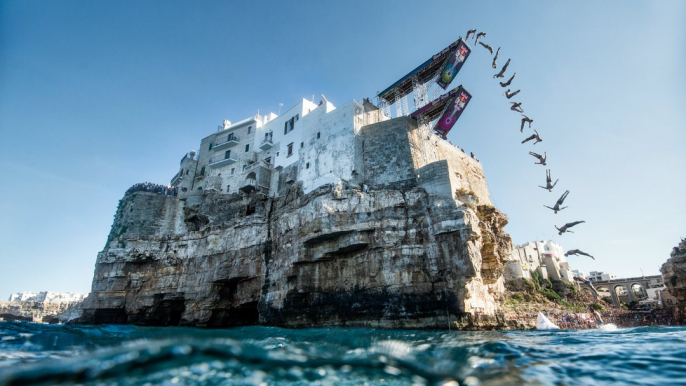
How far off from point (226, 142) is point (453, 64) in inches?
1172

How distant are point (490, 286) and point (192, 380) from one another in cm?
2243

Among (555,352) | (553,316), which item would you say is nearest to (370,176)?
(555,352)

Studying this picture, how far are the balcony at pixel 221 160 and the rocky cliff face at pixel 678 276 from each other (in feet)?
152

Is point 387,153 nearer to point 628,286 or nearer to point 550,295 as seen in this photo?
point 550,295

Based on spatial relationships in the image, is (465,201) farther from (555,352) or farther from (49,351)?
(49,351)

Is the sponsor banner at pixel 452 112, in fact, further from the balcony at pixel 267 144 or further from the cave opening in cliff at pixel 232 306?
the cave opening in cliff at pixel 232 306

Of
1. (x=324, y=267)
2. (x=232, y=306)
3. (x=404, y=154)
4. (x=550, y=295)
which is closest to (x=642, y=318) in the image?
(x=550, y=295)

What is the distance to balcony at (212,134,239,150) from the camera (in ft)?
144

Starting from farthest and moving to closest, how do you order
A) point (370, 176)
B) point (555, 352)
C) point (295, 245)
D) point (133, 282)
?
1. point (133, 282)
2. point (370, 176)
3. point (295, 245)
4. point (555, 352)

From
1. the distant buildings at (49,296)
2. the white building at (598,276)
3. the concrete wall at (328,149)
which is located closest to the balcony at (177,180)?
the concrete wall at (328,149)

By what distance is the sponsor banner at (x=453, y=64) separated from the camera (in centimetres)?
2849

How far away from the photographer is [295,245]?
78.7 feet

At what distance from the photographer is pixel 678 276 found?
2888 centimetres

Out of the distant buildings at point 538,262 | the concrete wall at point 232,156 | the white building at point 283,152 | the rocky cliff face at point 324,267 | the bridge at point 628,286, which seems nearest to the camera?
the rocky cliff face at point 324,267
